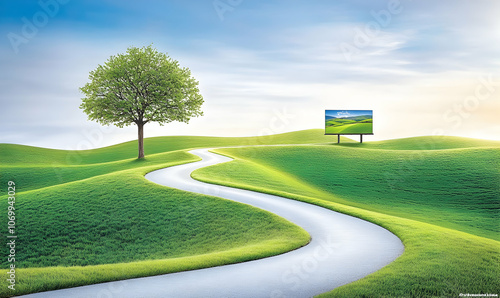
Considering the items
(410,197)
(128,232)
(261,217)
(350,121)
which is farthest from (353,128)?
(128,232)

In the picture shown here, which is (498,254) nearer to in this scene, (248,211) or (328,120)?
(248,211)

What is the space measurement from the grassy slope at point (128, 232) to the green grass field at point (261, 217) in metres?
0.06

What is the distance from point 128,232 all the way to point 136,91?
1120 inches

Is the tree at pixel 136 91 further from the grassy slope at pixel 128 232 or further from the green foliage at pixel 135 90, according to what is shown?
the grassy slope at pixel 128 232

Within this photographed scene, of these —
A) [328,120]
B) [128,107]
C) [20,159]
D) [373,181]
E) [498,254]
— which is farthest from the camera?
[20,159]

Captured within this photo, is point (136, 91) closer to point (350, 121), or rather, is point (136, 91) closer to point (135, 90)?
point (135, 90)

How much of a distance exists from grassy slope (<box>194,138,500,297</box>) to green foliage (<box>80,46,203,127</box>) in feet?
35.4

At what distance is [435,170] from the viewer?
A: 37219 mm

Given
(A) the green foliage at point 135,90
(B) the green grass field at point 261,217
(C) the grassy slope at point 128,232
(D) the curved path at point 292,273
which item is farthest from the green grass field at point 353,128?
(D) the curved path at point 292,273

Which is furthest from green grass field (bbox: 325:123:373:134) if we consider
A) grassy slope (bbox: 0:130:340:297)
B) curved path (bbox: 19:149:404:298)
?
curved path (bbox: 19:149:404:298)

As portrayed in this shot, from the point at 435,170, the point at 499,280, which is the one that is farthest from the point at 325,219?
the point at 435,170

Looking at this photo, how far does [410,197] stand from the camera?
31.6 metres

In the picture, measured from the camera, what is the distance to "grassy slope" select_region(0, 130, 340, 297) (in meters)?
10.5

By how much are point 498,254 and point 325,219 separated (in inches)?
273
